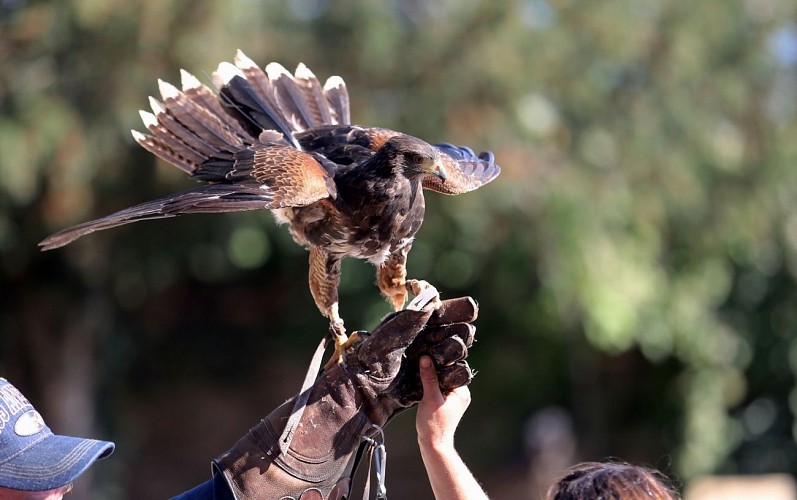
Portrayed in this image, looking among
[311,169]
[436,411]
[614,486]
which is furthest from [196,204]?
[614,486]

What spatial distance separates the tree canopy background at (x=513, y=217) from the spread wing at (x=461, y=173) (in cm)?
299

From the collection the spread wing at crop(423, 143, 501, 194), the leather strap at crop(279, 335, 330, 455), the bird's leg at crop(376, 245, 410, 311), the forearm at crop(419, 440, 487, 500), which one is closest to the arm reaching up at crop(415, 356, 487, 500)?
the forearm at crop(419, 440, 487, 500)

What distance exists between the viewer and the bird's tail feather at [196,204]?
9.11 feet

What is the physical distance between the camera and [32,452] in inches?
83.4

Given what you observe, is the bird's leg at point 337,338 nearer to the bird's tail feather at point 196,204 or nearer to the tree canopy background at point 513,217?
the bird's tail feather at point 196,204

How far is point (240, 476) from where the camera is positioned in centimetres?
245

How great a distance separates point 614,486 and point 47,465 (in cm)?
116

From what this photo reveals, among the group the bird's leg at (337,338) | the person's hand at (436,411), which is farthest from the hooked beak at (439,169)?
the person's hand at (436,411)

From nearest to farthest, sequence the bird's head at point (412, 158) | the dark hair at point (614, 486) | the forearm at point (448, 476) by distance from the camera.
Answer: the dark hair at point (614, 486)
the forearm at point (448, 476)
the bird's head at point (412, 158)

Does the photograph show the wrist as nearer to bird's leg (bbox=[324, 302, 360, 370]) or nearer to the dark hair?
the dark hair

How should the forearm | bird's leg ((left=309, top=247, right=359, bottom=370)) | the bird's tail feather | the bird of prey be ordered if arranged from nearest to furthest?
1. the forearm
2. the bird's tail feather
3. the bird of prey
4. bird's leg ((left=309, top=247, right=359, bottom=370))

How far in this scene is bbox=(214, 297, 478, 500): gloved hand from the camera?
247 cm

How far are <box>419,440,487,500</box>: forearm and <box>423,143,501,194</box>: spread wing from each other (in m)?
1.38

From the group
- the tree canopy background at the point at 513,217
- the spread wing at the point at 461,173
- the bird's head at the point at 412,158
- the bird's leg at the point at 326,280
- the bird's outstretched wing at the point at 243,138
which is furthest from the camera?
the tree canopy background at the point at 513,217
